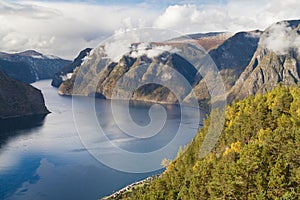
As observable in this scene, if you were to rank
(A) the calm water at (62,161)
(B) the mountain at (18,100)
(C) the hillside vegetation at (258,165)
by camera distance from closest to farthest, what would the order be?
(C) the hillside vegetation at (258,165) < (A) the calm water at (62,161) < (B) the mountain at (18,100)

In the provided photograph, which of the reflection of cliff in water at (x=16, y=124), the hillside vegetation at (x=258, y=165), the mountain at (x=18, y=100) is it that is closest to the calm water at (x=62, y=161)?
the reflection of cliff in water at (x=16, y=124)

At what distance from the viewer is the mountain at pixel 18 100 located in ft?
445

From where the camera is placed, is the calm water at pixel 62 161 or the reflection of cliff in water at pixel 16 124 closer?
the calm water at pixel 62 161

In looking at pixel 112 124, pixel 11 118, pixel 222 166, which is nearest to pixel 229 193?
pixel 222 166

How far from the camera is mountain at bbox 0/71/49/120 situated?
136 metres

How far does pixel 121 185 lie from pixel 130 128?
4534 centimetres

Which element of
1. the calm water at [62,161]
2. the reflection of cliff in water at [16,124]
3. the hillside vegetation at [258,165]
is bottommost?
the reflection of cliff in water at [16,124]

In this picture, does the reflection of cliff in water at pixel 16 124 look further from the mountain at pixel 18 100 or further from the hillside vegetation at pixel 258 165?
the hillside vegetation at pixel 258 165

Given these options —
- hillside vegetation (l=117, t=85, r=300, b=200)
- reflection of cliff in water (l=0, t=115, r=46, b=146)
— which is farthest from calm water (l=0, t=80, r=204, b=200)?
hillside vegetation (l=117, t=85, r=300, b=200)

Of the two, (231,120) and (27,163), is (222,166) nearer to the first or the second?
(231,120)

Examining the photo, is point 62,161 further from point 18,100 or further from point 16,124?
point 18,100

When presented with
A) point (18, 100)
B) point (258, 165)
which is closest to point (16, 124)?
point (18, 100)

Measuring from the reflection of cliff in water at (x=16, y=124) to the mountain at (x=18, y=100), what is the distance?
5759 millimetres

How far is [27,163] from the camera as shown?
7375cm
